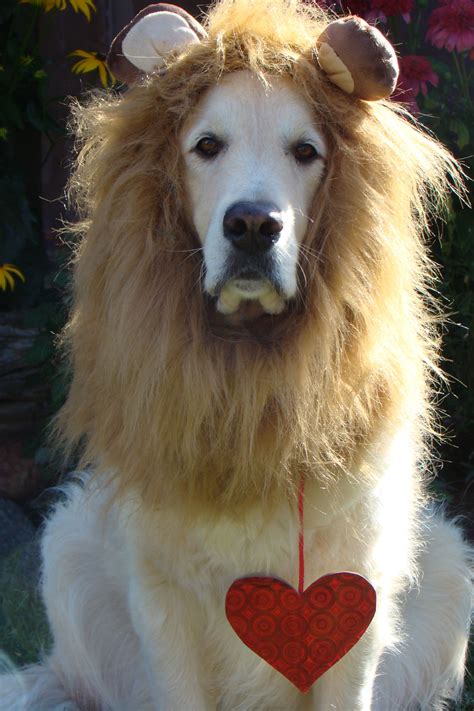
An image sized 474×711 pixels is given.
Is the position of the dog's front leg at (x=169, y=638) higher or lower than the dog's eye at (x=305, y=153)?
lower

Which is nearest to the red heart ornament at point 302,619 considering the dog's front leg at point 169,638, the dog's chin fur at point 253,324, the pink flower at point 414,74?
the dog's front leg at point 169,638

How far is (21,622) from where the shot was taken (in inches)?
138

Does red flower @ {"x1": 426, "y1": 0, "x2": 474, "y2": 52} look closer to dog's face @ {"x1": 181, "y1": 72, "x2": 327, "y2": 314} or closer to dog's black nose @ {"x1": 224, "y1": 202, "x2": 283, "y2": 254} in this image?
dog's face @ {"x1": 181, "y1": 72, "x2": 327, "y2": 314}

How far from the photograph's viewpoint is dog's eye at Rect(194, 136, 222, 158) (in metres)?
2.01

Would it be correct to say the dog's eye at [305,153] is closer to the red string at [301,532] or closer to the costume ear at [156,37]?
the costume ear at [156,37]

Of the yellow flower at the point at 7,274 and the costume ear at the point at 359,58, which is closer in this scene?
the costume ear at the point at 359,58

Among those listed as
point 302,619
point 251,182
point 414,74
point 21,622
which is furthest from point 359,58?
point 21,622

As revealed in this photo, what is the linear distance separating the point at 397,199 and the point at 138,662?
1.47 m

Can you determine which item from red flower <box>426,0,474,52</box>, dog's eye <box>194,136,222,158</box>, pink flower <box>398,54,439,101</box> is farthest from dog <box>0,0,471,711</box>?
red flower <box>426,0,474,52</box>

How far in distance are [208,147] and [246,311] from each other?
356 millimetres

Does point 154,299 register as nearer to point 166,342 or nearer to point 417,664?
point 166,342

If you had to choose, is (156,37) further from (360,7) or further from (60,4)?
(60,4)

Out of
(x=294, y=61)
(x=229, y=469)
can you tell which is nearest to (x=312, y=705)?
(x=229, y=469)

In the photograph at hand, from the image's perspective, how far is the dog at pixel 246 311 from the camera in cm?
199
